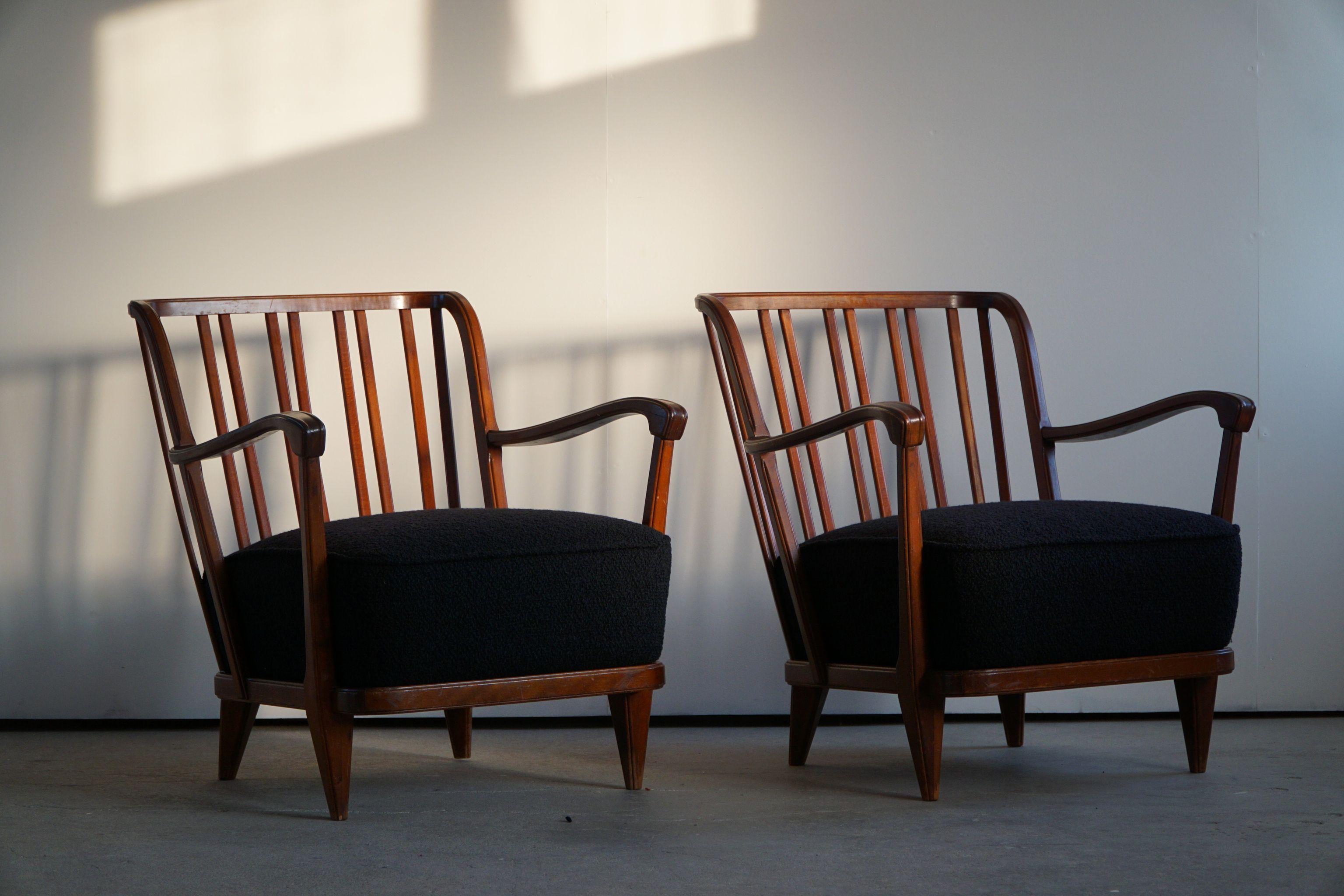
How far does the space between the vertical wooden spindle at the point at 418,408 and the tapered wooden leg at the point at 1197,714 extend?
1221 millimetres

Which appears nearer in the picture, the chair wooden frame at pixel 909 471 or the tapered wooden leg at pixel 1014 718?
the chair wooden frame at pixel 909 471

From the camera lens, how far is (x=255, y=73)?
245cm

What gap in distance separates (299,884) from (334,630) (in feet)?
1.08

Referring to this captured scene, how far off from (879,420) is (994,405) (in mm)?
637

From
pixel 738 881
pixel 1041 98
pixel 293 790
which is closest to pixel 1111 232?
pixel 1041 98

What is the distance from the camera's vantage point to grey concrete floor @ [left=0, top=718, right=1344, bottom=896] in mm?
1348

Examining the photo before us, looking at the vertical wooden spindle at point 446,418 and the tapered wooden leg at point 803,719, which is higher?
the vertical wooden spindle at point 446,418

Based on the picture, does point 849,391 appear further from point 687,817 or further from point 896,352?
point 687,817

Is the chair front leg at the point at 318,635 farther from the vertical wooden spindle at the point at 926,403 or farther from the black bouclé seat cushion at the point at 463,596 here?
the vertical wooden spindle at the point at 926,403

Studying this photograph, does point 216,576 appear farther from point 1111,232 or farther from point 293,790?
point 1111,232

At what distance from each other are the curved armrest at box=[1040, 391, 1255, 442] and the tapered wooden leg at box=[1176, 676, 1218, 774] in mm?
384

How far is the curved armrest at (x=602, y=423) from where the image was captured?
5.84ft

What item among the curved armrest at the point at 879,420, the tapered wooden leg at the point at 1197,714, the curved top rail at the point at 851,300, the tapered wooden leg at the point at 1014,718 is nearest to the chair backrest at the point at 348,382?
the curved top rail at the point at 851,300

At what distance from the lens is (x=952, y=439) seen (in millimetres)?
2480
